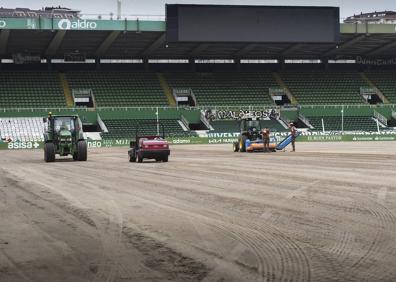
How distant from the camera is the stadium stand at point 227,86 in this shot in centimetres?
6731

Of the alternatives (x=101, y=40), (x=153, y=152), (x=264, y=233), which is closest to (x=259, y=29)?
(x=101, y=40)

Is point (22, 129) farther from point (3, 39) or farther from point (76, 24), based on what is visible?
point (76, 24)

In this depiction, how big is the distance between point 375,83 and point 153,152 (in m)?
52.9

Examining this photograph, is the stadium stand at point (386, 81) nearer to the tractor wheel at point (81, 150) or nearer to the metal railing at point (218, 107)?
the metal railing at point (218, 107)

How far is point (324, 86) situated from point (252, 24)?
14392 mm

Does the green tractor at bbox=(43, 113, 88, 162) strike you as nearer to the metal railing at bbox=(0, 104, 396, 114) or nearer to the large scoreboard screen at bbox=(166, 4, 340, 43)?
the metal railing at bbox=(0, 104, 396, 114)

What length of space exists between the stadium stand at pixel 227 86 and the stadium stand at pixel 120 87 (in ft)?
9.76

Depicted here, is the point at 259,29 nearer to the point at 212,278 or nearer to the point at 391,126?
the point at 391,126

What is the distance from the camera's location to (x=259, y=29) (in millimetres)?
62562

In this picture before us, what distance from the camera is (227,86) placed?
69.8 meters

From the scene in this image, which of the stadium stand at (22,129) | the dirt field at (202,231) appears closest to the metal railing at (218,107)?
the stadium stand at (22,129)

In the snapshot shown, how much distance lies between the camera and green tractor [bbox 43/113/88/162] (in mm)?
28328

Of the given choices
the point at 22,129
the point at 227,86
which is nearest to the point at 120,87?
the point at 227,86

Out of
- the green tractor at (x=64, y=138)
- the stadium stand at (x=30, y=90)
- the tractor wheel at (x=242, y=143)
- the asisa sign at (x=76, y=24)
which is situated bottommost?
the tractor wheel at (x=242, y=143)
